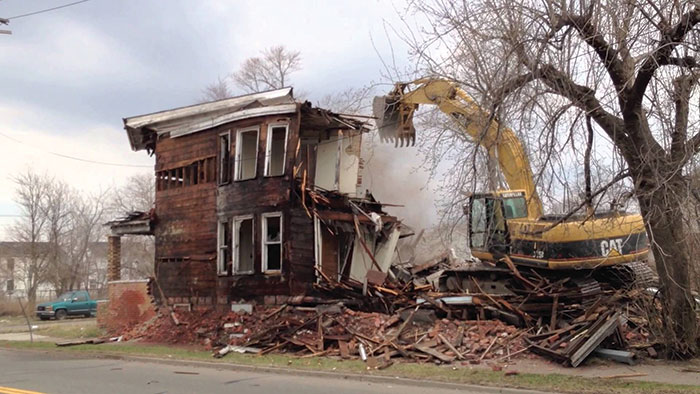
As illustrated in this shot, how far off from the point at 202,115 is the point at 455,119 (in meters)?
9.75

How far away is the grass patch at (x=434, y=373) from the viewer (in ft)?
30.2

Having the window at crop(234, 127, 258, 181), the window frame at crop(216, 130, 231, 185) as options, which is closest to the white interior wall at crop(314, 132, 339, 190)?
the window at crop(234, 127, 258, 181)

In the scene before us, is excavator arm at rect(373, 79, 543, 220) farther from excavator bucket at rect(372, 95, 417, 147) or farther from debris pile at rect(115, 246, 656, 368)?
debris pile at rect(115, 246, 656, 368)

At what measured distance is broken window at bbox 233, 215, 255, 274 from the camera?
1834cm

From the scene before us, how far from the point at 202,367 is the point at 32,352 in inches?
309

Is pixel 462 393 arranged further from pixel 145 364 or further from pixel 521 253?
pixel 145 364

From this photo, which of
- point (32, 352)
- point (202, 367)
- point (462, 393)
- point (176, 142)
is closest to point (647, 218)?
point (462, 393)

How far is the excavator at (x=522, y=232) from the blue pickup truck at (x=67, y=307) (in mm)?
27162

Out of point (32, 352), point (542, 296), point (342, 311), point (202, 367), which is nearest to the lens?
point (202, 367)

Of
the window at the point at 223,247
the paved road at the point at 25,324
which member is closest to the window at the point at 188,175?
the window at the point at 223,247

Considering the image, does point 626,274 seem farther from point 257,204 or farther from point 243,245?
point 243,245

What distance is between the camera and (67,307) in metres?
35.5

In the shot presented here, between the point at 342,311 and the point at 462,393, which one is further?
the point at 342,311

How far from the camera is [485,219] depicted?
15203mm
